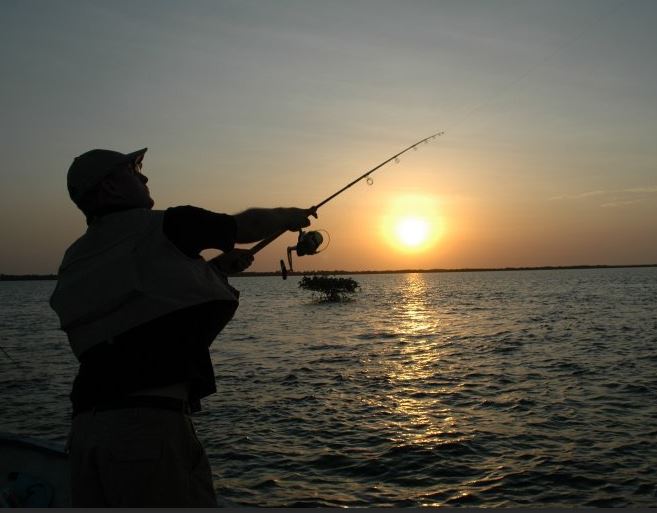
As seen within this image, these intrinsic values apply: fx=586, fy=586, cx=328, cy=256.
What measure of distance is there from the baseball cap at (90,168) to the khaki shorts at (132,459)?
1117mm

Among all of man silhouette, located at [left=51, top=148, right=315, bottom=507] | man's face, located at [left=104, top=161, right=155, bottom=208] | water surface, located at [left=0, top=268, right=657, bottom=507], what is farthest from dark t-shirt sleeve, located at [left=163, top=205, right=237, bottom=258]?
water surface, located at [left=0, top=268, right=657, bottom=507]

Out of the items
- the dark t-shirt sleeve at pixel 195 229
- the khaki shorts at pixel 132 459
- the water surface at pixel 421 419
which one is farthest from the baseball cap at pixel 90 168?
the water surface at pixel 421 419

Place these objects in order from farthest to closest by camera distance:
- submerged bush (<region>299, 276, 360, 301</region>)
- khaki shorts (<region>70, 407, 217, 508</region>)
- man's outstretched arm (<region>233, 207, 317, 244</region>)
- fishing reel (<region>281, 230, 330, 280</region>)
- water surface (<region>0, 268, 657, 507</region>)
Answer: submerged bush (<region>299, 276, 360, 301</region>), water surface (<region>0, 268, 657, 507</region>), fishing reel (<region>281, 230, 330, 280</region>), man's outstretched arm (<region>233, 207, 317, 244</region>), khaki shorts (<region>70, 407, 217, 508</region>)

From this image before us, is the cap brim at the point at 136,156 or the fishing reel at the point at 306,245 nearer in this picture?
the cap brim at the point at 136,156

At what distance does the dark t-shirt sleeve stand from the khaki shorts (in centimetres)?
79

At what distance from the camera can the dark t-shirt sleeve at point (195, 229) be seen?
2715 millimetres

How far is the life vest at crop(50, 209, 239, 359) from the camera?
268 cm

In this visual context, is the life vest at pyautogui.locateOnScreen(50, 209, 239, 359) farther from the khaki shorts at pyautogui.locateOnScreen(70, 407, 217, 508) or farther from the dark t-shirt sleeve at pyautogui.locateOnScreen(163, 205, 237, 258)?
the khaki shorts at pyautogui.locateOnScreen(70, 407, 217, 508)

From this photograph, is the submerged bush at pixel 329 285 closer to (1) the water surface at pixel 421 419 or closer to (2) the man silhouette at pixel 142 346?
(1) the water surface at pixel 421 419

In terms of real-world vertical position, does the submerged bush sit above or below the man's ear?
below

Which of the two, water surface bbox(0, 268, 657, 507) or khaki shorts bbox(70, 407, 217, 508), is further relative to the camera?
water surface bbox(0, 268, 657, 507)

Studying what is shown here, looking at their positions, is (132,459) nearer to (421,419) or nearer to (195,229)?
(195,229)

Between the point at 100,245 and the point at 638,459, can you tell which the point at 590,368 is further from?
the point at 100,245

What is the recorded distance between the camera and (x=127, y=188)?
9.99 feet
